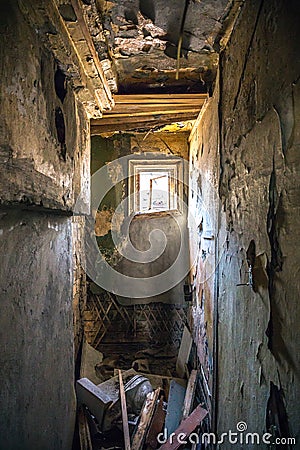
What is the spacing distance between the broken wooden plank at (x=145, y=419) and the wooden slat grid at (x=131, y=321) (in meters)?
1.26

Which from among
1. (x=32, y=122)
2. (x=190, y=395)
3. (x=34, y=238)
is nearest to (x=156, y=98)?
(x=32, y=122)

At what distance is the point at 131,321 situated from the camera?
14.3 ft

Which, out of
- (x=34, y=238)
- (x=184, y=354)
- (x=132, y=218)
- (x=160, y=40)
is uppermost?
(x=160, y=40)

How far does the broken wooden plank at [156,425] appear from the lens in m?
2.66

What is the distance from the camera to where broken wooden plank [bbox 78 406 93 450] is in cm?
255

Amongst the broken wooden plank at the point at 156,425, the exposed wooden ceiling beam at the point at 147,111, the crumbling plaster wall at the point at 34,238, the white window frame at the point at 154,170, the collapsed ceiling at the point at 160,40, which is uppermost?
the collapsed ceiling at the point at 160,40

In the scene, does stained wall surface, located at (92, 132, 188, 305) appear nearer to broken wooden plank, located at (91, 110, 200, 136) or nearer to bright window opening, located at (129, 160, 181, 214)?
bright window opening, located at (129, 160, 181, 214)

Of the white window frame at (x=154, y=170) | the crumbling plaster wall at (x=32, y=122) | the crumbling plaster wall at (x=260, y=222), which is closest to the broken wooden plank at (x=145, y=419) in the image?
the crumbling plaster wall at (x=260, y=222)

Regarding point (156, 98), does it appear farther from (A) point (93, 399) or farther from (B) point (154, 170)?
(A) point (93, 399)

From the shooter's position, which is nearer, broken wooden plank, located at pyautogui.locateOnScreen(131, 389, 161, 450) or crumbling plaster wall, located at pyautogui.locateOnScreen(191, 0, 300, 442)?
crumbling plaster wall, located at pyautogui.locateOnScreen(191, 0, 300, 442)

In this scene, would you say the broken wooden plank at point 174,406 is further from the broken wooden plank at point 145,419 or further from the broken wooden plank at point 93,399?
the broken wooden plank at point 93,399

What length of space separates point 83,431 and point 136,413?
1.80ft

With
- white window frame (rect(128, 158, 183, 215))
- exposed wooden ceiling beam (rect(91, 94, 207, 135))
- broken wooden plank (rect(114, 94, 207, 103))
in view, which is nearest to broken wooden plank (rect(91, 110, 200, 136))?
exposed wooden ceiling beam (rect(91, 94, 207, 135))

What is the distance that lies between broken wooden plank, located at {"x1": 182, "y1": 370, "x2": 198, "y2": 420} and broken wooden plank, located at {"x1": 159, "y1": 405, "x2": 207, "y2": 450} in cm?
20
